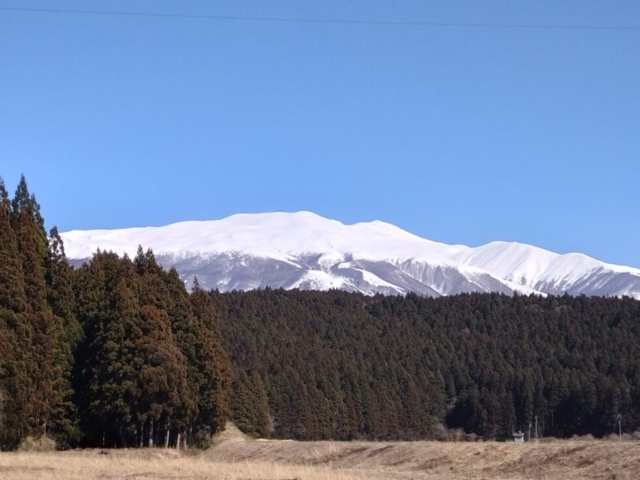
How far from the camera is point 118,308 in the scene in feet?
152

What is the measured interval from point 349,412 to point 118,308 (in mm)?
57692

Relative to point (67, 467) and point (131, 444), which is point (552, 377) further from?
point (67, 467)

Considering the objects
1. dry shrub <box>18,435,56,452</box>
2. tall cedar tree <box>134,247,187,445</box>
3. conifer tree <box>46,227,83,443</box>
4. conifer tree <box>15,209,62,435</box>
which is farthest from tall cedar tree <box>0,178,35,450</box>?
tall cedar tree <box>134,247,187,445</box>

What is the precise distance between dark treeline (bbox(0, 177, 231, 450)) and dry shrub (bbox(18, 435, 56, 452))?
1.76 ft

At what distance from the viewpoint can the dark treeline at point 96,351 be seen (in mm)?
39156

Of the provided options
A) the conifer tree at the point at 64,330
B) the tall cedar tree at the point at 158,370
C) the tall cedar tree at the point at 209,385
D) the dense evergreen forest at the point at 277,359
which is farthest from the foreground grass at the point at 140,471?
the tall cedar tree at the point at 209,385

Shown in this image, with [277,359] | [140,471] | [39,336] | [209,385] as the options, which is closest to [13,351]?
[39,336]

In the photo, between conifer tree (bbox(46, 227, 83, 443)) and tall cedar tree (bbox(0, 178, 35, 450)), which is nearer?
tall cedar tree (bbox(0, 178, 35, 450))

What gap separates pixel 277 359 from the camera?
110m

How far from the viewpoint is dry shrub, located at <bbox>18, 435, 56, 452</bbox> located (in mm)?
39562

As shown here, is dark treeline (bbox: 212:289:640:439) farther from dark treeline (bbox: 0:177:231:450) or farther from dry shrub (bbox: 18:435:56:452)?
dry shrub (bbox: 18:435:56:452)

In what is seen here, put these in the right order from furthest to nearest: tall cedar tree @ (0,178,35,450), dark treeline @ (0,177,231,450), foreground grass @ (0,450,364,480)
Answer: dark treeline @ (0,177,231,450)
tall cedar tree @ (0,178,35,450)
foreground grass @ (0,450,364,480)

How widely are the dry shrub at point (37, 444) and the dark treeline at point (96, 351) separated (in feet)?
1.76

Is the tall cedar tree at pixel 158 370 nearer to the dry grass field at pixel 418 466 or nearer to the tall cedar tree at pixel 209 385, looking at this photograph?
the tall cedar tree at pixel 209 385
